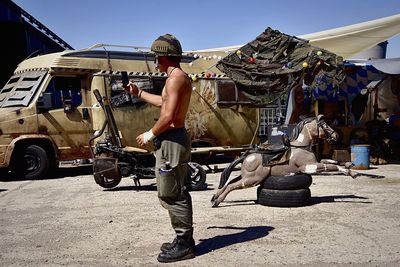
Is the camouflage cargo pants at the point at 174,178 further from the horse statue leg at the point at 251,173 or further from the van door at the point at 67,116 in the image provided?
the van door at the point at 67,116

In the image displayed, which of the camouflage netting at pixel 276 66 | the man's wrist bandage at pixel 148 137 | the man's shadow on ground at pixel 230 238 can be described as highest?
the camouflage netting at pixel 276 66

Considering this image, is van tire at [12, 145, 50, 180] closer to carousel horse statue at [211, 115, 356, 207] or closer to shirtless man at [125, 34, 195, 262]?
carousel horse statue at [211, 115, 356, 207]

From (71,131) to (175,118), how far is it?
6.80 metres

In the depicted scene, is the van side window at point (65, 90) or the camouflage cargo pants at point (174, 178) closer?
the camouflage cargo pants at point (174, 178)

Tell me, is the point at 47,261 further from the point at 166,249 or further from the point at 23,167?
the point at 23,167

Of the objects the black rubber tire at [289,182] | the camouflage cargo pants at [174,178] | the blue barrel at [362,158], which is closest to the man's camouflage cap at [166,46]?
the camouflage cargo pants at [174,178]

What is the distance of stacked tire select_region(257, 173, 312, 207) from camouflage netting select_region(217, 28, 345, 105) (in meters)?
4.82

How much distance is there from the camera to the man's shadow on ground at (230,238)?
13.7ft

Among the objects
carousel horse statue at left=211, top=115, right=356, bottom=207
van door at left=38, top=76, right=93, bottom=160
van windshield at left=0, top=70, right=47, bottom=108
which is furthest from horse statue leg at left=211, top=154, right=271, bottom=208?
van windshield at left=0, top=70, right=47, bottom=108

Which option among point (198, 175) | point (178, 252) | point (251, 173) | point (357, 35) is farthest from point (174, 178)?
point (357, 35)

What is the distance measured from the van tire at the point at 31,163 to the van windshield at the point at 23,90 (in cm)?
111

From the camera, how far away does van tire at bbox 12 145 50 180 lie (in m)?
9.44

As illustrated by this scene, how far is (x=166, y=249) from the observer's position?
3.90m

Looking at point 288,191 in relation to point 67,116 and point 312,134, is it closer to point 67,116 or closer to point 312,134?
point 312,134
